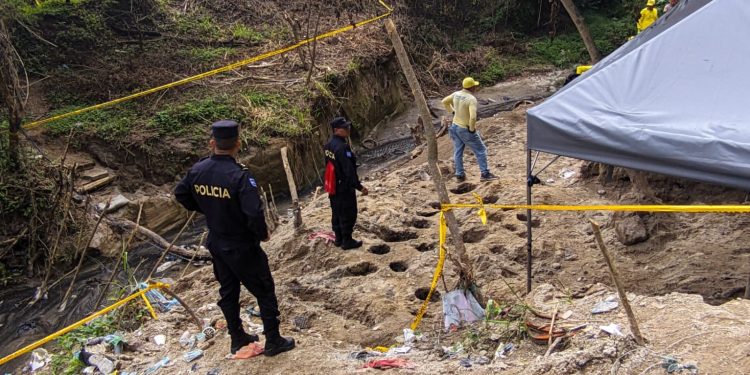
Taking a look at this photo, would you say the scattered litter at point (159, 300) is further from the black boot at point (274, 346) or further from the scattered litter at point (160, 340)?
the black boot at point (274, 346)

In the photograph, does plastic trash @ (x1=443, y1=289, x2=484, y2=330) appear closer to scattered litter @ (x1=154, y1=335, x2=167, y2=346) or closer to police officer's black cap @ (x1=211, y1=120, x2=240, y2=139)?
police officer's black cap @ (x1=211, y1=120, x2=240, y2=139)

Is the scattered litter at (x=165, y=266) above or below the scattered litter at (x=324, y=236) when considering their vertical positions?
below

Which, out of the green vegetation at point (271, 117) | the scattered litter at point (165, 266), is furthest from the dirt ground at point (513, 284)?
the green vegetation at point (271, 117)

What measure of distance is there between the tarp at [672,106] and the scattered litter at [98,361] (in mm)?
3823

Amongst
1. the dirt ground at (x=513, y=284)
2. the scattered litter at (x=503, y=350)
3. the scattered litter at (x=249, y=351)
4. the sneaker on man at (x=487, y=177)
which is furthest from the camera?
the sneaker on man at (x=487, y=177)

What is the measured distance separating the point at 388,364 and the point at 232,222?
1456 millimetres

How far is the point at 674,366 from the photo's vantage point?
310 cm

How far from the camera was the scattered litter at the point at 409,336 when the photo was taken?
4.51 metres

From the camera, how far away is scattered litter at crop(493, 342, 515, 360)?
149 inches

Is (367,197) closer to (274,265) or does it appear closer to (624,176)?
(274,265)

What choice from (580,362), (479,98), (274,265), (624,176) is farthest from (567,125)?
(479,98)

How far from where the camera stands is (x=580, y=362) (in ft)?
10.8

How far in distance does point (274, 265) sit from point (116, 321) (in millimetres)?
1823

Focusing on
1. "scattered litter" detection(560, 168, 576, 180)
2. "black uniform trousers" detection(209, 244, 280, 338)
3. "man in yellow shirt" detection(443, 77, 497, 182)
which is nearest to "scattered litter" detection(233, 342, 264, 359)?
"black uniform trousers" detection(209, 244, 280, 338)
